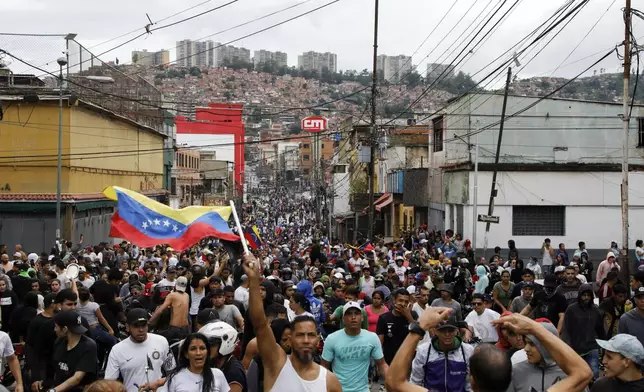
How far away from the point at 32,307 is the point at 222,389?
5.87 m

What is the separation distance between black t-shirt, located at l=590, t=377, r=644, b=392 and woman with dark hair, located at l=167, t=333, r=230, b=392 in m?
2.52

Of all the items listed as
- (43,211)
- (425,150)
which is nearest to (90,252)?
→ (43,211)

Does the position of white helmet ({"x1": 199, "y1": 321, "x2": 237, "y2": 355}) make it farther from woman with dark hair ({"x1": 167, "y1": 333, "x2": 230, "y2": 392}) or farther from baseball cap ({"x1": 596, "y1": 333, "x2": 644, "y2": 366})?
baseball cap ({"x1": 596, "y1": 333, "x2": 644, "y2": 366})

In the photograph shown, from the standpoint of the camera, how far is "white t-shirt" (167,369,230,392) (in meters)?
6.07

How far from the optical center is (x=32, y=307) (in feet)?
37.1

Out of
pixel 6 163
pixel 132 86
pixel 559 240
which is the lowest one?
pixel 559 240

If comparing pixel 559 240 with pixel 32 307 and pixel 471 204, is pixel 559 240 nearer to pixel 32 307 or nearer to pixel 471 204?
pixel 471 204

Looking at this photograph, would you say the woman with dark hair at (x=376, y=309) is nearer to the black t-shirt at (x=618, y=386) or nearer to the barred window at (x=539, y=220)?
the black t-shirt at (x=618, y=386)

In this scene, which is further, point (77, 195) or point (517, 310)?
point (77, 195)

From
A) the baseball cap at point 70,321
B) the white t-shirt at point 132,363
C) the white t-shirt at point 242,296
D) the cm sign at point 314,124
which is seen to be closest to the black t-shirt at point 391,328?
the white t-shirt at point 242,296

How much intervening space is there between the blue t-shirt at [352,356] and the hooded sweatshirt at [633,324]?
3533 millimetres

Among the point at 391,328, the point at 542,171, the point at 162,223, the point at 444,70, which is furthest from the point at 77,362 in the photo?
the point at 542,171

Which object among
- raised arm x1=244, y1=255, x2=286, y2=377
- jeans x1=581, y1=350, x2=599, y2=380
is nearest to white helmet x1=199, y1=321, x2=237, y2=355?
raised arm x1=244, y1=255, x2=286, y2=377

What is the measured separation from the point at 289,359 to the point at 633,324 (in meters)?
5.59
